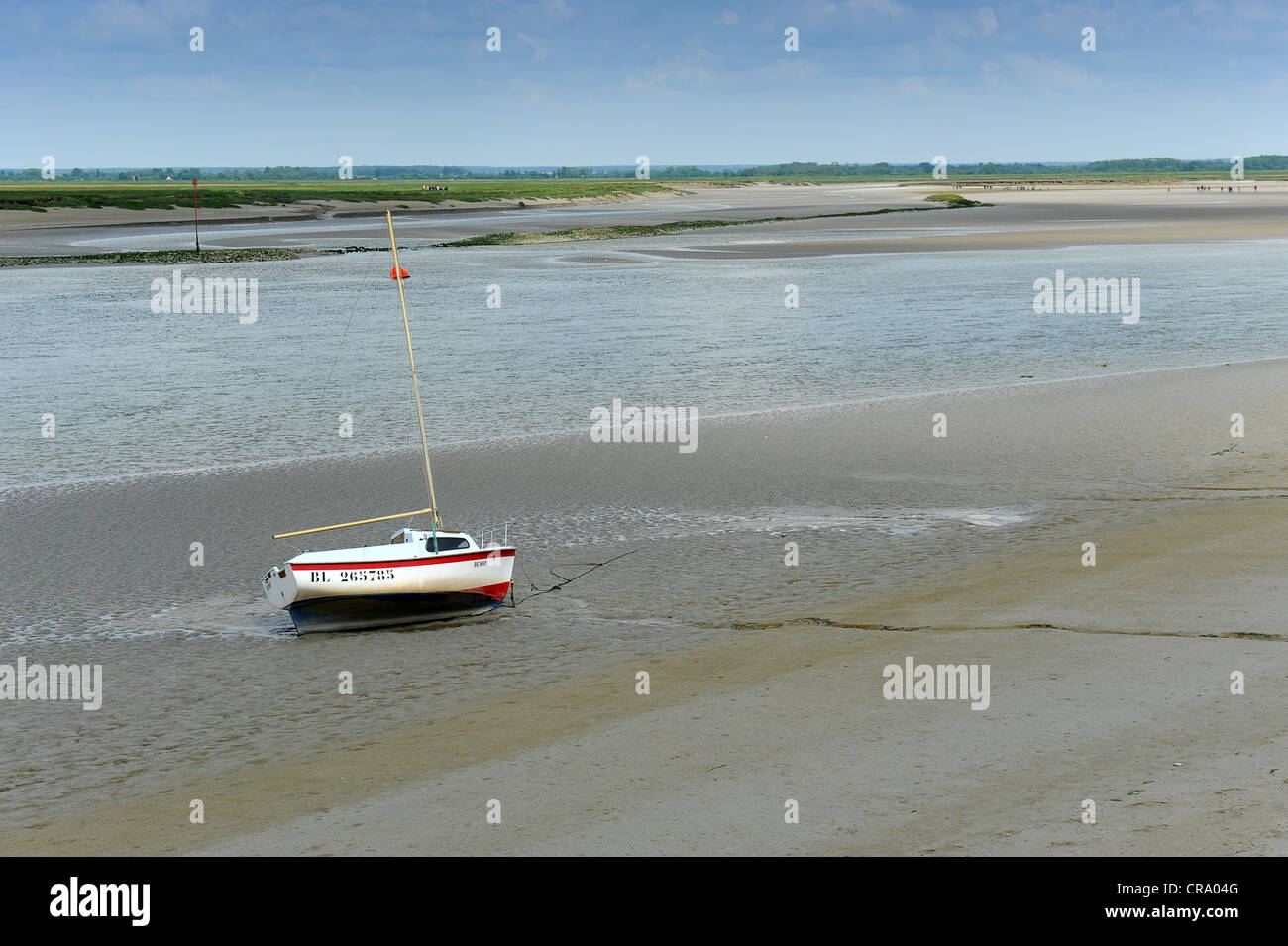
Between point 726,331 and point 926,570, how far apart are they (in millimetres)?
24040

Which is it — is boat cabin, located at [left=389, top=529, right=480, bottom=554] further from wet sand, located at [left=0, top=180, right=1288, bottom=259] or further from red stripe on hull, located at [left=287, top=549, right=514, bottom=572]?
wet sand, located at [left=0, top=180, right=1288, bottom=259]

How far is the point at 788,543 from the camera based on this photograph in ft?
59.5

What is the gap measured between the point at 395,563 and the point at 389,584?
10.4 inches

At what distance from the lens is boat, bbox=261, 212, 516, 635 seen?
14992 mm

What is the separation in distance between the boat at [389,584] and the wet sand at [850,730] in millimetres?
536

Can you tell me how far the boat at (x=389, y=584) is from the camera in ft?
49.2

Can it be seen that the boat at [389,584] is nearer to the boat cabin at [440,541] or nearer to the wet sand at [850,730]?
the boat cabin at [440,541]

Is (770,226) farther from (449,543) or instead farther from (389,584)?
(389,584)

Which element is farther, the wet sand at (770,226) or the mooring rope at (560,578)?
the wet sand at (770,226)

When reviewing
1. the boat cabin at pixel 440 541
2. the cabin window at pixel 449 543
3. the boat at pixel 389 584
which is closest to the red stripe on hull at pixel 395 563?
the boat at pixel 389 584

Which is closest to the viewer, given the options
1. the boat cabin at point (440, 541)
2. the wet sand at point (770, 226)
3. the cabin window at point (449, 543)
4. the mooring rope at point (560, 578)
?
the boat cabin at point (440, 541)

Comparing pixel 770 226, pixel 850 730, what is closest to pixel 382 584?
pixel 850 730

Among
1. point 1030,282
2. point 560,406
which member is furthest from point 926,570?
point 1030,282
